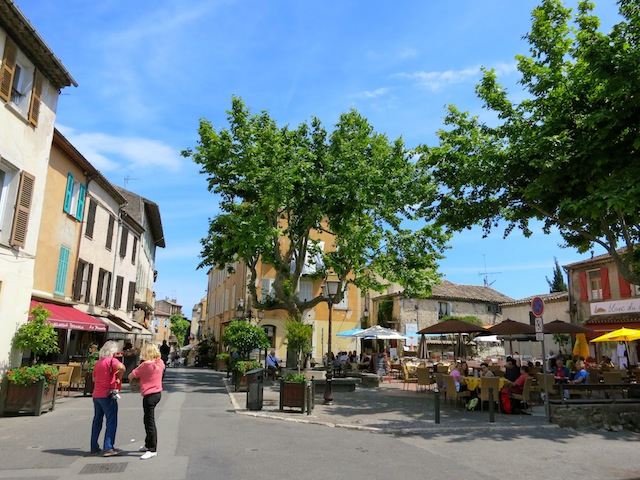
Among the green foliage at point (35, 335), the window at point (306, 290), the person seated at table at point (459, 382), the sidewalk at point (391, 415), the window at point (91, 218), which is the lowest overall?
the sidewalk at point (391, 415)

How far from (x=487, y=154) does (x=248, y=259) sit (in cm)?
1134

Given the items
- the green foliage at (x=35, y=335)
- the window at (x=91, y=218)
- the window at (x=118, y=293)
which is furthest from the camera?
the window at (x=118, y=293)

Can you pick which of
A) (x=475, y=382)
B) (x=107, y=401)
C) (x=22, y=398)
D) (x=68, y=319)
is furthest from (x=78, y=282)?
(x=475, y=382)

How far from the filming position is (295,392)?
11.5 meters

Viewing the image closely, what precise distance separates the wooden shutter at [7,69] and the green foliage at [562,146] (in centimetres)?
1098

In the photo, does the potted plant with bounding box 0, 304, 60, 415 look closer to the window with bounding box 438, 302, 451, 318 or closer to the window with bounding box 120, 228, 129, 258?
the window with bounding box 120, 228, 129, 258

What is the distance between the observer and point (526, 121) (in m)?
13.1

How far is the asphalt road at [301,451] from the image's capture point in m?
6.21

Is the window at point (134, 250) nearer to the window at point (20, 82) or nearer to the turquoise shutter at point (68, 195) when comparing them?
the turquoise shutter at point (68, 195)

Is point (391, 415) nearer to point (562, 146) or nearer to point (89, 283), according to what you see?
point (562, 146)

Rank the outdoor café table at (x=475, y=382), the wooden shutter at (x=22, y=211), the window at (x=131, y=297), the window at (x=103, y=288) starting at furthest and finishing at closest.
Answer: the window at (x=131, y=297) < the window at (x=103, y=288) < the outdoor café table at (x=475, y=382) < the wooden shutter at (x=22, y=211)

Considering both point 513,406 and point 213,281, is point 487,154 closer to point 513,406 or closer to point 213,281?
point 513,406

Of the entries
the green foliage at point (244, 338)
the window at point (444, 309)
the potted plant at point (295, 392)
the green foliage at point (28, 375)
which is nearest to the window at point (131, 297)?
the green foliage at point (244, 338)

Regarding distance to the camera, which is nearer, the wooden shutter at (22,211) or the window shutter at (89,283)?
the wooden shutter at (22,211)
